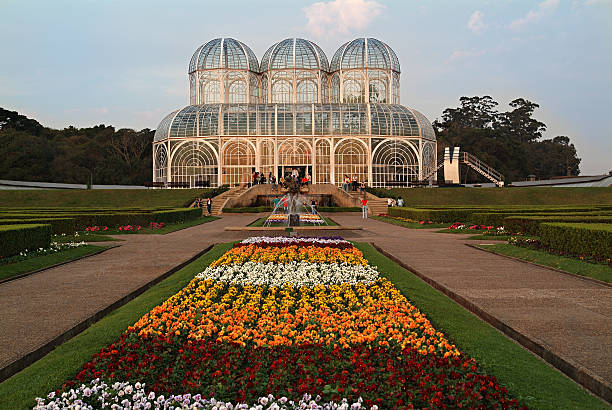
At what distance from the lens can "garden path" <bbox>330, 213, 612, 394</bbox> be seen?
628 centimetres

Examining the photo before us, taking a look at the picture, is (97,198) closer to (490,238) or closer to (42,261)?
(42,261)

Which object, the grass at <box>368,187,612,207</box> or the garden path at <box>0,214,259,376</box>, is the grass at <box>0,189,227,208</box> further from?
the garden path at <box>0,214,259,376</box>

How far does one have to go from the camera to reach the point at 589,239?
12.8 meters

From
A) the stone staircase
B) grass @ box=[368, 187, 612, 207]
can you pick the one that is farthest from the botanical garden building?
grass @ box=[368, 187, 612, 207]

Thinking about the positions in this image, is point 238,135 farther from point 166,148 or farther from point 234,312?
point 234,312

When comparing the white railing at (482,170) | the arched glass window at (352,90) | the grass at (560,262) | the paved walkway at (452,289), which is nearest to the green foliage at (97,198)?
the arched glass window at (352,90)

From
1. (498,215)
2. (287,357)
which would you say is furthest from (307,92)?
(287,357)

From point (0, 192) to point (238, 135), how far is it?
884 inches

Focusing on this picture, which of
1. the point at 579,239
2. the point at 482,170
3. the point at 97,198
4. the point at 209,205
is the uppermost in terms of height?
the point at 482,170

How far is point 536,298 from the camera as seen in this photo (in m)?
8.99

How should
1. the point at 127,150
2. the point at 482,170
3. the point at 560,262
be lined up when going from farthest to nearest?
the point at 127,150, the point at 482,170, the point at 560,262

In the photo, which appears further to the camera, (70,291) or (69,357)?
(70,291)

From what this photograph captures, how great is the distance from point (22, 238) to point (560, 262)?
45.7 feet

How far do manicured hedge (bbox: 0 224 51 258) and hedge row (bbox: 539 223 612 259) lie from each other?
14502 mm
